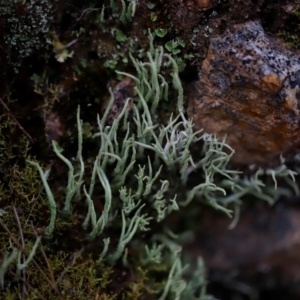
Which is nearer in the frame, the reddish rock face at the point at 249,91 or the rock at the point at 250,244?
the reddish rock face at the point at 249,91

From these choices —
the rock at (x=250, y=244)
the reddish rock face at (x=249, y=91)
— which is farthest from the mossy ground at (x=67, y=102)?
the rock at (x=250, y=244)

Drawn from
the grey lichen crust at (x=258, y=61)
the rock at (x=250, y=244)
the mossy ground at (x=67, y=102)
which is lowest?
the rock at (x=250, y=244)

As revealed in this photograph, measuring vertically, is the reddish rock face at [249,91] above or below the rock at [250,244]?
above

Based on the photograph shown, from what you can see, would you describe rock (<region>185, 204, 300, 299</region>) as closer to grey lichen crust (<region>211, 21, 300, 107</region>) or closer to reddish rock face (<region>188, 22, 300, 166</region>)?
reddish rock face (<region>188, 22, 300, 166</region>)

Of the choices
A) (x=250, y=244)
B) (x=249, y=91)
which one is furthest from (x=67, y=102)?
(x=250, y=244)

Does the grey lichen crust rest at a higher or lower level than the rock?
higher

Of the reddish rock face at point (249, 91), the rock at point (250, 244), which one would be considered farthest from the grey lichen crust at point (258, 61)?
the rock at point (250, 244)

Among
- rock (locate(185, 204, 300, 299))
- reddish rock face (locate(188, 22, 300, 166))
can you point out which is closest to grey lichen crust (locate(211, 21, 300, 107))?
reddish rock face (locate(188, 22, 300, 166))

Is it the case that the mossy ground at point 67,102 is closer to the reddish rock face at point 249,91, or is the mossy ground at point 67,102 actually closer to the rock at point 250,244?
the reddish rock face at point 249,91
